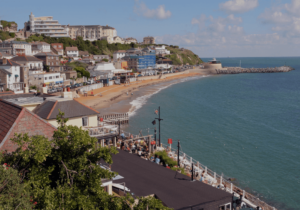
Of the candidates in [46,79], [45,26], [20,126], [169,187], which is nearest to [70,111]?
[20,126]

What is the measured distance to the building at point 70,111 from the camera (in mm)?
23453

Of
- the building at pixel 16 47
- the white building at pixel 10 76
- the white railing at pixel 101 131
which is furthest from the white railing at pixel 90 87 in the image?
the white railing at pixel 101 131

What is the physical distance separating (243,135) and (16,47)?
76.4 m

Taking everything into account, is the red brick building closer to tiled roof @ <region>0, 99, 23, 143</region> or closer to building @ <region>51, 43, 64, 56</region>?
tiled roof @ <region>0, 99, 23, 143</region>

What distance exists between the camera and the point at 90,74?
98125 mm

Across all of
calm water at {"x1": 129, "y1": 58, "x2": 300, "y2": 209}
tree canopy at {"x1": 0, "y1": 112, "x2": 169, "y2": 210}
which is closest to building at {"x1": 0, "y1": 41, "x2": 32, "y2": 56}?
calm water at {"x1": 129, "y1": 58, "x2": 300, "y2": 209}

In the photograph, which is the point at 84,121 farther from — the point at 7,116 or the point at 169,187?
the point at 169,187

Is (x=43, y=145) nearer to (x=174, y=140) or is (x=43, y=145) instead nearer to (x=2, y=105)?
(x=2, y=105)

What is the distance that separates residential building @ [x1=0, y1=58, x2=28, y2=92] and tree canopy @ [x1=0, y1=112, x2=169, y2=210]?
5016 cm

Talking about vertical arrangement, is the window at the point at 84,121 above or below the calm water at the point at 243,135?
above

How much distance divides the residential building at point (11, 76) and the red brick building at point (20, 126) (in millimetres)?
44750

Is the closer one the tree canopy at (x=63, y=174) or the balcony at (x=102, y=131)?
the tree canopy at (x=63, y=174)

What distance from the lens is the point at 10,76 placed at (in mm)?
58125

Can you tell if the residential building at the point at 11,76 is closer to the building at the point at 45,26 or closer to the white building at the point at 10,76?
the white building at the point at 10,76
